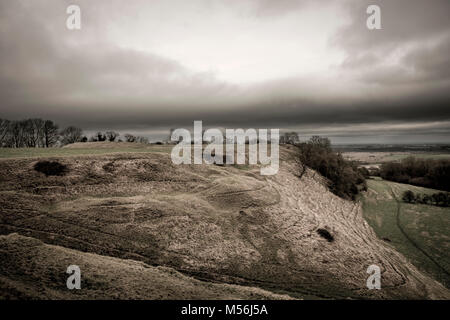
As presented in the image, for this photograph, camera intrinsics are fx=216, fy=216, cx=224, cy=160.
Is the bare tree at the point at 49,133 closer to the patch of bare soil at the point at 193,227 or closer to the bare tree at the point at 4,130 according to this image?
the bare tree at the point at 4,130

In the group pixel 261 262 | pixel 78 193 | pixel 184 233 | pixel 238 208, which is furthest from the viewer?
pixel 238 208

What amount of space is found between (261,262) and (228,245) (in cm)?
320

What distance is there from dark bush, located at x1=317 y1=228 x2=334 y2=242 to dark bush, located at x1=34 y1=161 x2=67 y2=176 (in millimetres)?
29962

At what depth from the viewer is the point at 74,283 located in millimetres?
10859

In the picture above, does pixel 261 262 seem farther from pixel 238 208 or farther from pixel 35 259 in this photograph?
pixel 35 259

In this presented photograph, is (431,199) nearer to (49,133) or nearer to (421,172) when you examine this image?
(421,172)

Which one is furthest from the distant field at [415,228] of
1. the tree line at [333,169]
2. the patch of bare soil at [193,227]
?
the tree line at [333,169]

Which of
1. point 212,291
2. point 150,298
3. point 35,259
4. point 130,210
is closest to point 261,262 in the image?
point 212,291

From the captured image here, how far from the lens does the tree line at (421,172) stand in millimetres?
76000

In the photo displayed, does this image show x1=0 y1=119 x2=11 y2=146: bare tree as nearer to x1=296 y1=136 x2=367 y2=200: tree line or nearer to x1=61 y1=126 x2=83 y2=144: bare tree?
x1=61 y1=126 x2=83 y2=144: bare tree

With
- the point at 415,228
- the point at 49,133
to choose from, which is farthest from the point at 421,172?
the point at 49,133

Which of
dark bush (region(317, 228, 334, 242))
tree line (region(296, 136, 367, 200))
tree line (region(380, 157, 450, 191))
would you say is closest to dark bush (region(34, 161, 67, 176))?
dark bush (region(317, 228, 334, 242))

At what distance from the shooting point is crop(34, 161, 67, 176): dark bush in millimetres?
23234

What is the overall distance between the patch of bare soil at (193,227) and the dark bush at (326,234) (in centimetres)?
55
